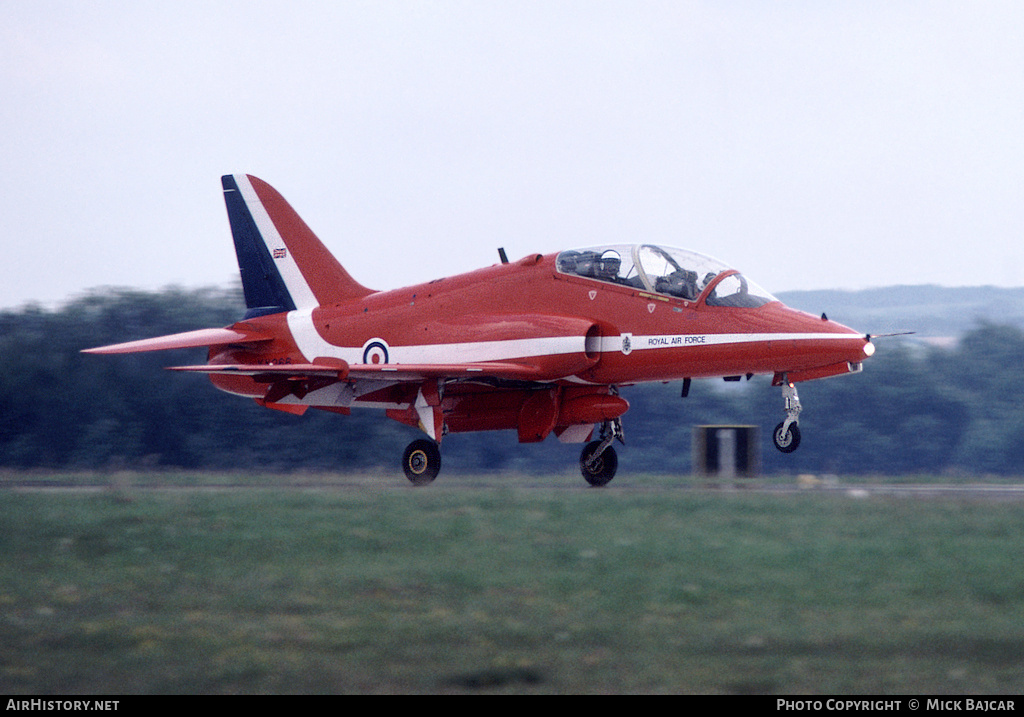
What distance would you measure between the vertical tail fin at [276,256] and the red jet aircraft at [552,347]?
100cm

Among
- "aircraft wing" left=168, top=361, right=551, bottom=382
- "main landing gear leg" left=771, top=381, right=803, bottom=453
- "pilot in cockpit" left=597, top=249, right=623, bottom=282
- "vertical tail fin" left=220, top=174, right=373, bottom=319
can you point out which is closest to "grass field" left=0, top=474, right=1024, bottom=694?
"main landing gear leg" left=771, top=381, right=803, bottom=453

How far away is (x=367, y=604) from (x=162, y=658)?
152 cm

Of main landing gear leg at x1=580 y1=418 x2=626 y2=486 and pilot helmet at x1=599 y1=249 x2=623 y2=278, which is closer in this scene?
pilot helmet at x1=599 y1=249 x2=623 y2=278

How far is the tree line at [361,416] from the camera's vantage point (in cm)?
3712

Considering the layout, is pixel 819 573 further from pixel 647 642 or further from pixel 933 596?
pixel 647 642

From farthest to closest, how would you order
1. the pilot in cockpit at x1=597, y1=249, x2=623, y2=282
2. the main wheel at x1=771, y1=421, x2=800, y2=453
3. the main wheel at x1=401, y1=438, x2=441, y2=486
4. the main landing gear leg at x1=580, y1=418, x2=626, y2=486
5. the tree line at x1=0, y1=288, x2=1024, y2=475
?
the tree line at x1=0, y1=288, x2=1024, y2=475 < the main landing gear leg at x1=580, y1=418, x2=626, y2=486 < the main wheel at x1=401, y1=438, x2=441, y2=486 < the pilot in cockpit at x1=597, y1=249, x2=623, y2=282 < the main wheel at x1=771, y1=421, x2=800, y2=453

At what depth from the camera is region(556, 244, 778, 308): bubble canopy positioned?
16047mm

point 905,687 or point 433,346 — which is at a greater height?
point 433,346

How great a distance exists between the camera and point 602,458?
699 inches

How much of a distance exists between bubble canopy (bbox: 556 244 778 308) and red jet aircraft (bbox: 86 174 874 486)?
0.02 meters

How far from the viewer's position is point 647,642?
21.7 ft

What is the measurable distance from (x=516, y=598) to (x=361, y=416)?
3587 cm

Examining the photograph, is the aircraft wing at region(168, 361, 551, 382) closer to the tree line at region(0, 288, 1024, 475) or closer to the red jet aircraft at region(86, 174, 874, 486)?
the red jet aircraft at region(86, 174, 874, 486)

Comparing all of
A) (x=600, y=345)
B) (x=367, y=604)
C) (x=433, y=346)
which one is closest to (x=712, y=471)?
(x=600, y=345)
